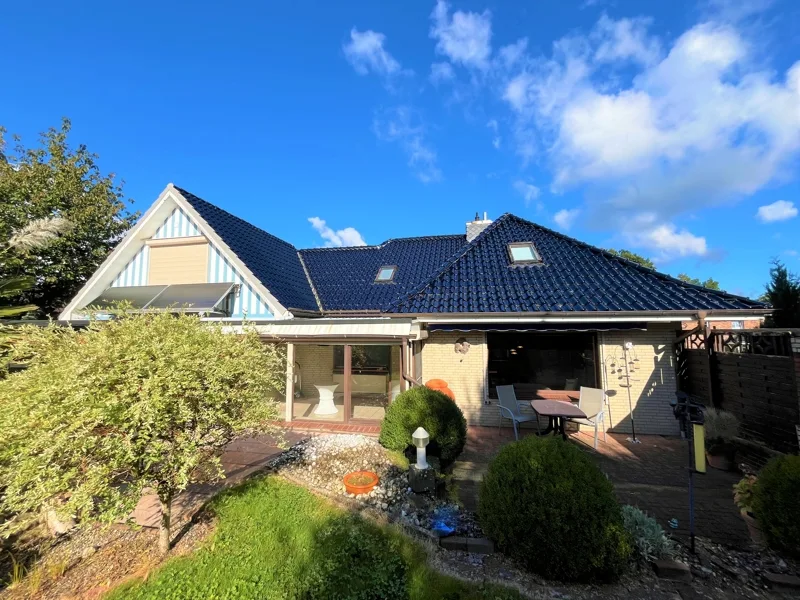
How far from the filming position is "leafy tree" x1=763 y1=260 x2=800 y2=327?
15588 mm

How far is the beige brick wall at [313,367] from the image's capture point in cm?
1759

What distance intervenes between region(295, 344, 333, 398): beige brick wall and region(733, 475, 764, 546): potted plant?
14709mm

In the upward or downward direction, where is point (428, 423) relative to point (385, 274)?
downward

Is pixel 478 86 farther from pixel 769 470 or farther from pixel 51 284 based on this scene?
pixel 51 284

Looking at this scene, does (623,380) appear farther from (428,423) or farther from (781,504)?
(428,423)

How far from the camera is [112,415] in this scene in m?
4.87

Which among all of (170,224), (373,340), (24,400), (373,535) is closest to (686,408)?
(373,535)

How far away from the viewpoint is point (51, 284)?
2341 cm

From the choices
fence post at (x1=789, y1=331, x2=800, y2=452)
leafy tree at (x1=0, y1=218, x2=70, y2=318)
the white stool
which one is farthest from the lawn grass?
leafy tree at (x1=0, y1=218, x2=70, y2=318)

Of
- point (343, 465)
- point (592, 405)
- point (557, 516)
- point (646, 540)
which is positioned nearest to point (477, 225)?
point (592, 405)

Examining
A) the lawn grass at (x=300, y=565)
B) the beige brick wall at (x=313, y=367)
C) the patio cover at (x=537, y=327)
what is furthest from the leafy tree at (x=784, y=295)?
the beige brick wall at (x=313, y=367)

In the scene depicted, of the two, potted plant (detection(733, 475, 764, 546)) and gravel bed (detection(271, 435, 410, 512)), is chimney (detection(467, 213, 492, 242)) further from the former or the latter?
potted plant (detection(733, 475, 764, 546))

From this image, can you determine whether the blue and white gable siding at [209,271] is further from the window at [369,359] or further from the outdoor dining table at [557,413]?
the outdoor dining table at [557,413]

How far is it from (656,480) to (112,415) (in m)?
11.6
